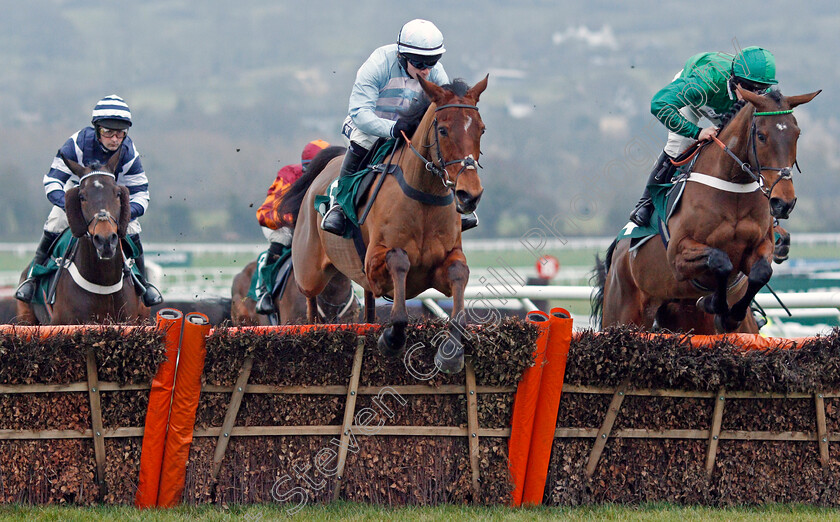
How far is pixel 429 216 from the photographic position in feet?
14.4

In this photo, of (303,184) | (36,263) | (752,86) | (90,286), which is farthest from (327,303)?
(752,86)

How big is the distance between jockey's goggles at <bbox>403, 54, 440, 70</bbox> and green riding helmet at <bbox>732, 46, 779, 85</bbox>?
1623mm

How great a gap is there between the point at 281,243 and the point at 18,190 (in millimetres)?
24370

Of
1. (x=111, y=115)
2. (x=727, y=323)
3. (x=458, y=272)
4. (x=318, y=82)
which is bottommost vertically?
(x=318, y=82)

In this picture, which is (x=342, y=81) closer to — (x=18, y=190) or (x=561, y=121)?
(x=561, y=121)

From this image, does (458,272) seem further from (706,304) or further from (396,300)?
(706,304)

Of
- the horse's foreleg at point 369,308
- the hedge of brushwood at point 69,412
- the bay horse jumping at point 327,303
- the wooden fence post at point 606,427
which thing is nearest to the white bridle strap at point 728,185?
the wooden fence post at point 606,427

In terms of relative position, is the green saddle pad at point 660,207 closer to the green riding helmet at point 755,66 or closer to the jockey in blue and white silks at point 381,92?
the green riding helmet at point 755,66

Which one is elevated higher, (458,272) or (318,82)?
(458,272)

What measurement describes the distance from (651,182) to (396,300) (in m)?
2.19

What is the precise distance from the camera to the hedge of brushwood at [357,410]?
3.86 metres

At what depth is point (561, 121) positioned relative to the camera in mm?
34344

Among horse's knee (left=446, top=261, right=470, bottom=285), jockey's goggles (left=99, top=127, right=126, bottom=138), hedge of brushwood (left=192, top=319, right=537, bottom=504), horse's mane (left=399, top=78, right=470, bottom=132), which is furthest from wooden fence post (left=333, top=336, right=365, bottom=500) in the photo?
jockey's goggles (left=99, top=127, right=126, bottom=138)

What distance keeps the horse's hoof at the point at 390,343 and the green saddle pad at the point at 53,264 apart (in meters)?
2.46
